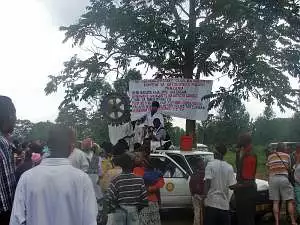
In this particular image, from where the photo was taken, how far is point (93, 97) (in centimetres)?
1650

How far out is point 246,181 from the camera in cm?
934

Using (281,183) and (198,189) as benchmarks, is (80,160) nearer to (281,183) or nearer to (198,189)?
(198,189)

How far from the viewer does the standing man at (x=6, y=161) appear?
13.2ft

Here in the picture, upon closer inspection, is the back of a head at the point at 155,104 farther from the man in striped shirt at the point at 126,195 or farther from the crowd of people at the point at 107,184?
the man in striped shirt at the point at 126,195

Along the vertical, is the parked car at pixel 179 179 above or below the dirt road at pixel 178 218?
above

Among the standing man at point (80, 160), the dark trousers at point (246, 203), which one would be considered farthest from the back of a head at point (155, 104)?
the dark trousers at point (246, 203)

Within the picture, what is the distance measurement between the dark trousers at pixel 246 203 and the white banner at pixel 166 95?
483 centimetres

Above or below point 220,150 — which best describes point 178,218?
below

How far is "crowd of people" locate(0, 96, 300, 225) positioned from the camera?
3859mm

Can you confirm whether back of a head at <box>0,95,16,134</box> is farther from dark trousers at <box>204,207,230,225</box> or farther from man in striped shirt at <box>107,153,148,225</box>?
dark trousers at <box>204,207,230,225</box>

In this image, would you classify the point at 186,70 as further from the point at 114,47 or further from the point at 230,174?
the point at 230,174

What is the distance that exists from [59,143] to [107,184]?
4.80 metres

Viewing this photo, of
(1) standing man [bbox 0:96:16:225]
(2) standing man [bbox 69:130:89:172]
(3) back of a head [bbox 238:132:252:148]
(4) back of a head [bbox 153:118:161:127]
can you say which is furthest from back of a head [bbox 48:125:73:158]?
(4) back of a head [bbox 153:118:161:127]

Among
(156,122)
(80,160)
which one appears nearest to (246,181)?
(80,160)
